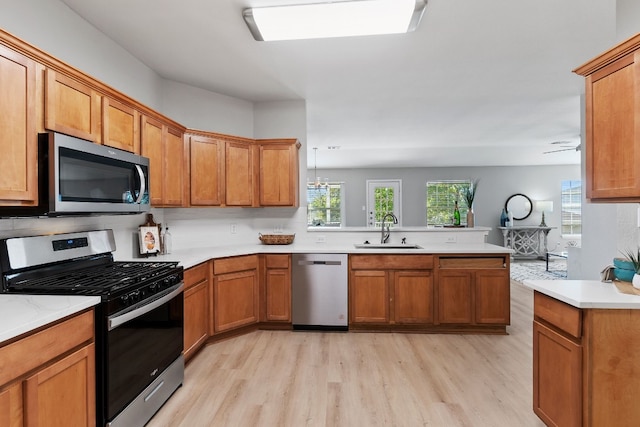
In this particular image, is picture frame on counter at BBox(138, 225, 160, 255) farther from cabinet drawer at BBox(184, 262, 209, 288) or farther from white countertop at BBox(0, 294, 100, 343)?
white countertop at BBox(0, 294, 100, 343)

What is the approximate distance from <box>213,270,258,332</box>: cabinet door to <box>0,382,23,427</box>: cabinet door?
6.10 feet

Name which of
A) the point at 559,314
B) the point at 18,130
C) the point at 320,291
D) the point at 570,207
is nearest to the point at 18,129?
the point at 18,130

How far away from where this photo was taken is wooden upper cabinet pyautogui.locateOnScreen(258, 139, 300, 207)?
12.3 feet

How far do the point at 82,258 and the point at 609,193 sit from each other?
10.3 ft

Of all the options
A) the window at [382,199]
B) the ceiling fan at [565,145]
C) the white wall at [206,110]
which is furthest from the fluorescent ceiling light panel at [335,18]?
the window at [382,199]

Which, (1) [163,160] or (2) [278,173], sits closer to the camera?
(1) [163,160]

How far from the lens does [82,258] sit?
7.20 ft

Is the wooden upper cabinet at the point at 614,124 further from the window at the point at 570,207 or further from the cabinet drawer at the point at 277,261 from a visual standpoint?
the window at the point at 570,207

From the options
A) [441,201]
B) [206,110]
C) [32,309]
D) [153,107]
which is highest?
[206,110]

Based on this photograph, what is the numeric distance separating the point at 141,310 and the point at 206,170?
1.81 meters

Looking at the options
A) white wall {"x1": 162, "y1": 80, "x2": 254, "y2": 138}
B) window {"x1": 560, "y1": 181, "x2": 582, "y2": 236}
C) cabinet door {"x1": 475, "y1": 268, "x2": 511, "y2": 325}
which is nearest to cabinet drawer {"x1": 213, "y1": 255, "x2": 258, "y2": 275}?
white wall {"x1": 162, "y1": 80, "x2": 254, "y2": 138}

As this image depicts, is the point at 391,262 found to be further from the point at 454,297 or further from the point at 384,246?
the point at 454,297

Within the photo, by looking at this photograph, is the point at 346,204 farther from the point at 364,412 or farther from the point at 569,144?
the point at 364,412

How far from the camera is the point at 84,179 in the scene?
189 cm
